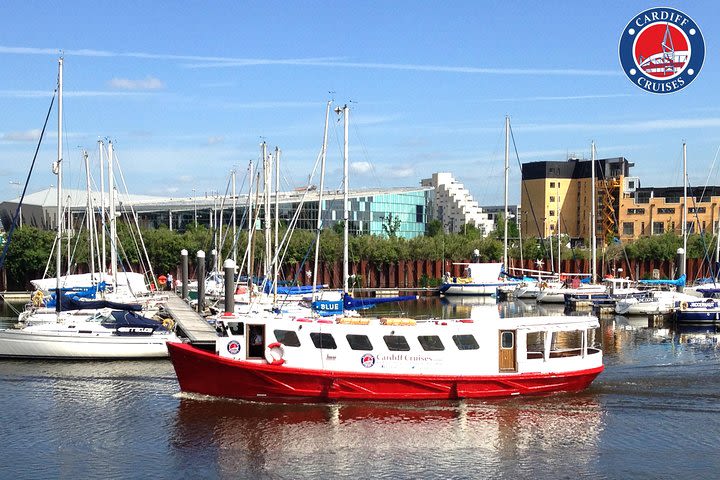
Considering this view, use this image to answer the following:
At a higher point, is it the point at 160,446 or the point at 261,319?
the point at 261,319

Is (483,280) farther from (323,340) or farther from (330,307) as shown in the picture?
(323,340)

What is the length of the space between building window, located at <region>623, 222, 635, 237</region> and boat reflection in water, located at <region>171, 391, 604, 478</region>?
353 ft

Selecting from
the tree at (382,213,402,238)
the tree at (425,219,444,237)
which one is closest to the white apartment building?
the tree at (425,219,444,237)

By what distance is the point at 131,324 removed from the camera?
4781cm

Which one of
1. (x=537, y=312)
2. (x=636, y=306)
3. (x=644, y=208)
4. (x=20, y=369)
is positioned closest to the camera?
(x=20, y=369)

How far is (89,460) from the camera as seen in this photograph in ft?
95.5

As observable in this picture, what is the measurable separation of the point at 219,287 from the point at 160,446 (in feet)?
159

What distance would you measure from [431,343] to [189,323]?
19163mm

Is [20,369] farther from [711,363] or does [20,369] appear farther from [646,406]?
[711,363]

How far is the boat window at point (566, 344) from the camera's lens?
38.0 meters

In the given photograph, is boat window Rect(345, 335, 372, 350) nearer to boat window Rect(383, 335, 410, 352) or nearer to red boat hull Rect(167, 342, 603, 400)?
boat window Rect(383, 335, 410, 352)

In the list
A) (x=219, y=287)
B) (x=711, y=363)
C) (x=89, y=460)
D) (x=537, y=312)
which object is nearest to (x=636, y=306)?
(x=537, y=312)

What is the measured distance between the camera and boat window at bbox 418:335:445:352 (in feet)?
116

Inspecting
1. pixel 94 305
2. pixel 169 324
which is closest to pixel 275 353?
pixel 169 324
